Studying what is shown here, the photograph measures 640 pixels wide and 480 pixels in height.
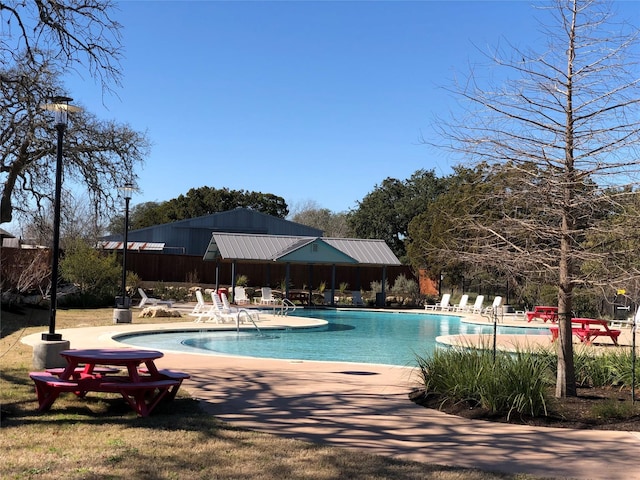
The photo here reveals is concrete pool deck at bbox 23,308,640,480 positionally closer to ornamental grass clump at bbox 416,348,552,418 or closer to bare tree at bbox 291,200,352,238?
ornamental grass clump at bbox 416,348,552,418

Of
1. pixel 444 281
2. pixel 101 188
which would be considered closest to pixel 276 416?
pixel 101 188

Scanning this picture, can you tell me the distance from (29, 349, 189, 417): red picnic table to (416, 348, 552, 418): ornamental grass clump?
10.4 feet

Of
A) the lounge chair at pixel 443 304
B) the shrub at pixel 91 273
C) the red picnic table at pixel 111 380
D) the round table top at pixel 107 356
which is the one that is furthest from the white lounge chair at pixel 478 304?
the round table top at pixel 107 356

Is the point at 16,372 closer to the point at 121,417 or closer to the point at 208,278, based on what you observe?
the point at 121,417

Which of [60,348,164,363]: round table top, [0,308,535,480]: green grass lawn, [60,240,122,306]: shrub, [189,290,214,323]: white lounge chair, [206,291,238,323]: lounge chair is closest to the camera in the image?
[0,308,535,480]: green grass lawn

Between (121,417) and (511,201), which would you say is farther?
(511,201)

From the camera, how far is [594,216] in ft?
26.9

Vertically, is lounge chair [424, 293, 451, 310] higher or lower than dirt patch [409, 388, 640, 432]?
higher

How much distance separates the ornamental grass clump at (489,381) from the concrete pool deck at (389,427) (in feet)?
1.29

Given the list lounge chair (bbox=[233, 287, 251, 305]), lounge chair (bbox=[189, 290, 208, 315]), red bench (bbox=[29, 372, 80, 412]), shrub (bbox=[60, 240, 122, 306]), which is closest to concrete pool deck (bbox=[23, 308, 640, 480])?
red bench (bbox=[29, 372, 80, 412])

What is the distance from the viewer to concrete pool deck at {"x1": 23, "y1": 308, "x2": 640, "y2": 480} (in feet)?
18.1

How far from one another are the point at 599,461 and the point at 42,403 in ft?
17.8

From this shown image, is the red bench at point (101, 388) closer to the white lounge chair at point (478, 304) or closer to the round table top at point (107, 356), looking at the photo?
the round table top at point (107, 356)

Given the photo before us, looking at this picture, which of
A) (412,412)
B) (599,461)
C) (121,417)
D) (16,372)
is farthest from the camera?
(16,372)
